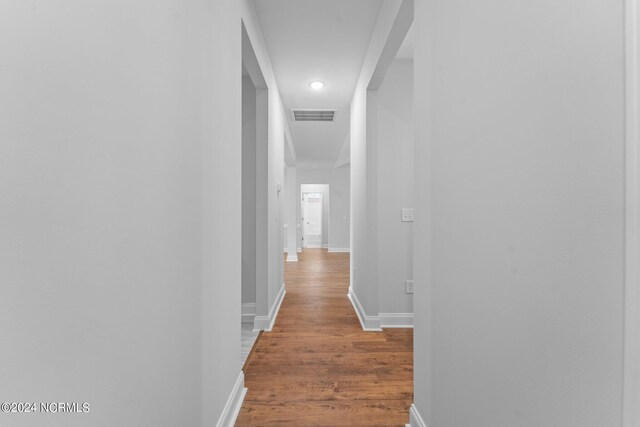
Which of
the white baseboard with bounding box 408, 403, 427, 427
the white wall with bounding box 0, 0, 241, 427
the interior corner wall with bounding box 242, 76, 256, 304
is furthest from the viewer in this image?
the interior corner wall with bounding box 242, 76, 256, 304

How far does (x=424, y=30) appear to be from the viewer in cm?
154

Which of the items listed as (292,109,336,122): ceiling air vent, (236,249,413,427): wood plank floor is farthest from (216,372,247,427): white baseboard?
(292,109,336,122): ceiling air vent

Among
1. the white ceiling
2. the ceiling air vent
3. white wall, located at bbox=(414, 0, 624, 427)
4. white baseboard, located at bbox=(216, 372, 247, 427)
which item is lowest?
white baseboard, located at bbox=(216, 372, 247, 427)

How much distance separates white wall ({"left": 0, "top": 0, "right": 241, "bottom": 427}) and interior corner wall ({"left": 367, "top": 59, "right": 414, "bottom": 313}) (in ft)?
7.64

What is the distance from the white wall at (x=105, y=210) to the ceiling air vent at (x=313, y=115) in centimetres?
359

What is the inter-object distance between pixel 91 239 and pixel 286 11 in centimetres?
247

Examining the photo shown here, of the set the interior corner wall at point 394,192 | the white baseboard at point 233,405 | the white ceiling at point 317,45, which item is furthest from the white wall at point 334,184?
the white baseboard at point 233,405

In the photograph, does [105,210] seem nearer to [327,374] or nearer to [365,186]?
[327,374]

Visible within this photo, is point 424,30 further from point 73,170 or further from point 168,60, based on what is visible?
point 73,170

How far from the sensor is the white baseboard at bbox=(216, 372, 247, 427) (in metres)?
1.61

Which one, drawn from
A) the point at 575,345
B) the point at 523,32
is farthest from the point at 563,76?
the point at 575,345

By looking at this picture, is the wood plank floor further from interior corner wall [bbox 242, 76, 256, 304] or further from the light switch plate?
the light switch plate

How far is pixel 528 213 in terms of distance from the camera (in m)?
0.81

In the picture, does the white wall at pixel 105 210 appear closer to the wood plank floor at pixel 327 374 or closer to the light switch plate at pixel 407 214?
the wood plank floor at pixel 327 374
